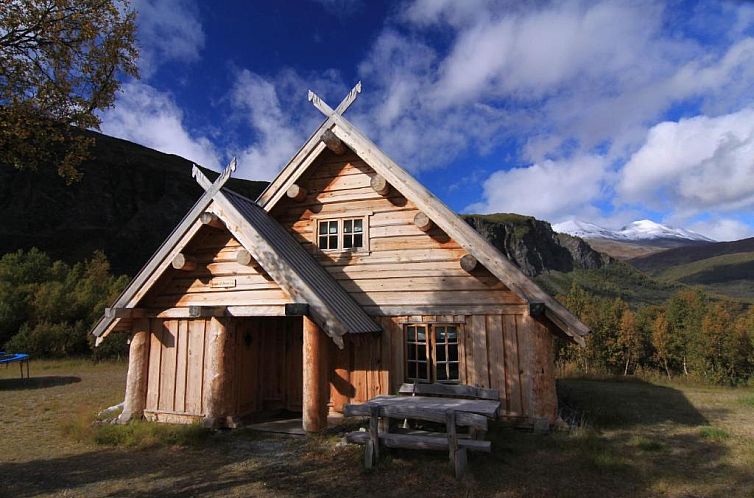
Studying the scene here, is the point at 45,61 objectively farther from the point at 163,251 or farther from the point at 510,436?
the point at 510,436

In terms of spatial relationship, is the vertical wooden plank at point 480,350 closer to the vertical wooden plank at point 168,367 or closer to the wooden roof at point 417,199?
the wooden roof at point 417,199

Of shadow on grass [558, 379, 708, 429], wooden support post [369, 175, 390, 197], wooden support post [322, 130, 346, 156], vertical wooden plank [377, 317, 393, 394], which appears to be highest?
wooden support post [322, 130, 346, 156]

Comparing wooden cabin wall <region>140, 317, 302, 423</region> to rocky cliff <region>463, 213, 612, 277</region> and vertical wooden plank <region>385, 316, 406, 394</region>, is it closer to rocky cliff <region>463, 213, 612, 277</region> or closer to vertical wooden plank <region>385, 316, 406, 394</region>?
vertical wooden plank <region>385, 316, 406, 394</region>

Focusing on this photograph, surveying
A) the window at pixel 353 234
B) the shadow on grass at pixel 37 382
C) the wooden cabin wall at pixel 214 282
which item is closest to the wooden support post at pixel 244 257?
the wooden cabin wall at pixel 214 282

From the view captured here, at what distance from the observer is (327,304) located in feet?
29.0

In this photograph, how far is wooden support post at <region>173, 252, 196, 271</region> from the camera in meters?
10.1

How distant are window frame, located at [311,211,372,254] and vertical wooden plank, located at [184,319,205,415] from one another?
348 cm

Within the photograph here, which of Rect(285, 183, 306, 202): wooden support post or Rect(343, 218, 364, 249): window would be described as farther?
Rect(285, 183, 306, 202): wooden support post

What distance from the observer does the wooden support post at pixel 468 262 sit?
380 inches

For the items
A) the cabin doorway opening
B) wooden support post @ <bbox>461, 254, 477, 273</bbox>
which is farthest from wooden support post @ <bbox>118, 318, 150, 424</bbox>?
wooden support post @ <bbox>461, 254, 477, 273</bbox>

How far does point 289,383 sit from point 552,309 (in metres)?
6.67

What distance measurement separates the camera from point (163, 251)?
33.6ft

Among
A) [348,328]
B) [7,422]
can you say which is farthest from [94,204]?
[348,328]

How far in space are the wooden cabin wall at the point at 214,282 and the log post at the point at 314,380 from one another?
116cm
